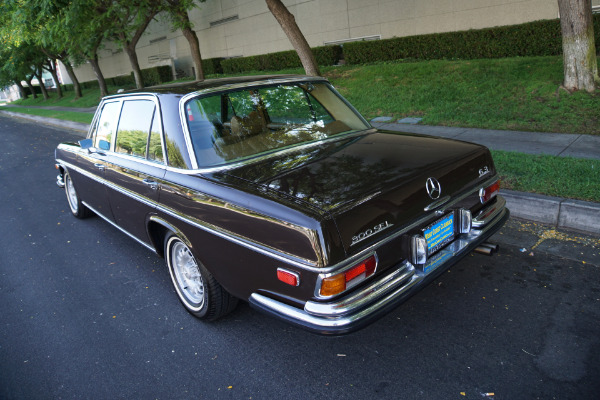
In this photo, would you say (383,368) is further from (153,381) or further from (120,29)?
(120,29)

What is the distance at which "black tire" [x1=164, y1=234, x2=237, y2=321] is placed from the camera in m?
3.23

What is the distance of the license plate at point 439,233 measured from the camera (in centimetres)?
288

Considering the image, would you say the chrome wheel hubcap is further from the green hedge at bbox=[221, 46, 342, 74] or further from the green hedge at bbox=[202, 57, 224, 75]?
the green hedge at bbox=[202, 57, 224, 75]

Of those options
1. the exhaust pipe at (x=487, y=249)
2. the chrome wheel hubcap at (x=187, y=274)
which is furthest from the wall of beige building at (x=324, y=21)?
the chrome wheel hubcap at (x=187, y=274)

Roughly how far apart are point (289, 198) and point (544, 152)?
17.0 feet

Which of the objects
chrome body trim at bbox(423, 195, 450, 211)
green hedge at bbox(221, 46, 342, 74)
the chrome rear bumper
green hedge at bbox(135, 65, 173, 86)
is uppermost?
green hedge at bbox(135, 65, 173, 86)

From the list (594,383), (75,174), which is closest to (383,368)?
(594,383)

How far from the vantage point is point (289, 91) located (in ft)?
12.7

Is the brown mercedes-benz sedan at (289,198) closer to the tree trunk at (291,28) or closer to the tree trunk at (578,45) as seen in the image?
the tree trunk at (578,45)

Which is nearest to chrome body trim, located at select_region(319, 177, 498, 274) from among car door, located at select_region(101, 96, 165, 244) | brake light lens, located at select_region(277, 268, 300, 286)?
brake light lens, located at select_region(277, 268, 300, 286)

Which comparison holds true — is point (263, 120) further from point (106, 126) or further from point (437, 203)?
point (106, 126)

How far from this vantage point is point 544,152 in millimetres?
6332

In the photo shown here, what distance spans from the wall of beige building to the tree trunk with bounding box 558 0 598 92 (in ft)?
15.5

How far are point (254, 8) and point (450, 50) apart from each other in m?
12.2
